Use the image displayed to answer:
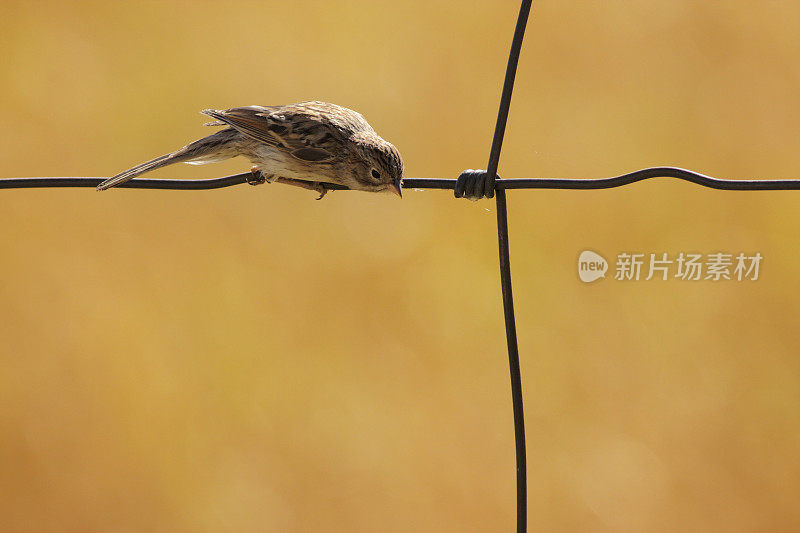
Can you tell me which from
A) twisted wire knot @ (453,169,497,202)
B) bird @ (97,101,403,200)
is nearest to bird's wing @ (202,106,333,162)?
bird @ (97,101,403,200)

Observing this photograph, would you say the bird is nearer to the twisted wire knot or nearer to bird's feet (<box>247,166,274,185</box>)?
bird's feet (<box>247,166,274,185</box>)

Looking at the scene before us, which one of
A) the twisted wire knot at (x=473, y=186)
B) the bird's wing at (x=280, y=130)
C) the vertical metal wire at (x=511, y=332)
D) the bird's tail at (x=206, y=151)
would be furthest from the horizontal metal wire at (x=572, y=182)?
the bird's wing at (x=280, y=130)

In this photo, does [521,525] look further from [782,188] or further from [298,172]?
[298,172]

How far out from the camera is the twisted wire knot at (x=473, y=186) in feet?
4.93

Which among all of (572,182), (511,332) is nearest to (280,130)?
(572,182)

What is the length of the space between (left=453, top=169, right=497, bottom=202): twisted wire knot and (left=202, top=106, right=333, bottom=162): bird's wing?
2.91 ft

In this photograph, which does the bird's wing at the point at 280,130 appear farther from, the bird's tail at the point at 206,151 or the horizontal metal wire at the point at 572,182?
the horizontal metal wire at the point at 572,182

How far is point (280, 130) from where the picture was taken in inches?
90.5

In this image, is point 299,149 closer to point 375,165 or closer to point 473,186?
point 375,165

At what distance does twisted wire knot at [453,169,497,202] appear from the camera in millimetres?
1504

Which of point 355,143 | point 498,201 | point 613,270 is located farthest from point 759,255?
point 498,201

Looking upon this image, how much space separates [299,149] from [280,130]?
0.09 meters

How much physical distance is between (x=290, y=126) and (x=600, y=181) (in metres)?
1.14

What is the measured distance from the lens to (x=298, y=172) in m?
2.32
